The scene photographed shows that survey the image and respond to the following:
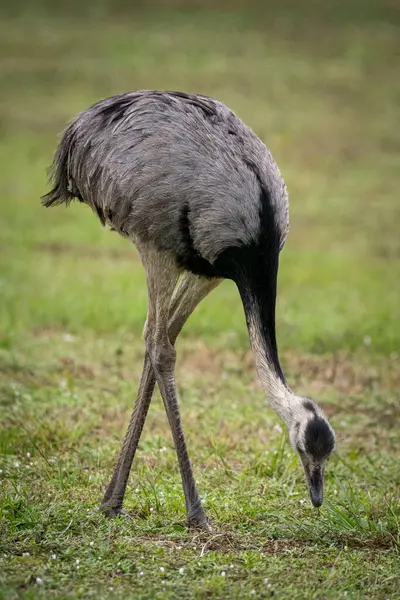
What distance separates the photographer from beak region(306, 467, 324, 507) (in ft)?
17.2

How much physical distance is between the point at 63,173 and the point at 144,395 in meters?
1.28

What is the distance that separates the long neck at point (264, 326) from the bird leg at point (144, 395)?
0.40 meters

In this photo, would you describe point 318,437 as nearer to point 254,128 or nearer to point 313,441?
point 313,441

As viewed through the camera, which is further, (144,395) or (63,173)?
(63,173)

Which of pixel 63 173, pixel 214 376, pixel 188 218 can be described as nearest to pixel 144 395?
pixel 188 218

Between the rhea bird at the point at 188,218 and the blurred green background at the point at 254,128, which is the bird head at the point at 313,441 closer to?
the rhea bird at the point at 188,218

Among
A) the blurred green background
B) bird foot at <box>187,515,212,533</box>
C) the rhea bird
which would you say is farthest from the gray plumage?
the blurred green background

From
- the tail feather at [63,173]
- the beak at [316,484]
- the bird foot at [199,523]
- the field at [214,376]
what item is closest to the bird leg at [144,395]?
the field at [214,376]

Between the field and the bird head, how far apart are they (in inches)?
11.6

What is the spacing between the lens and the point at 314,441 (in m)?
5.14

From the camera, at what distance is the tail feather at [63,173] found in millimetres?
6035

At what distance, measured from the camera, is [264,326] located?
5453mm

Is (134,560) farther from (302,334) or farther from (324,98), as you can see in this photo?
(324,98)

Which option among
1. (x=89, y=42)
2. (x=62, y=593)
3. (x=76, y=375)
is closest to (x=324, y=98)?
(x=89, y=42)
